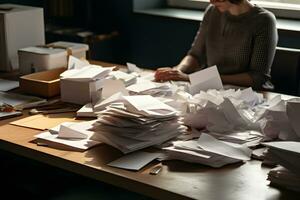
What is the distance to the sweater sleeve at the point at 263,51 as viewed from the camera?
8.11ft

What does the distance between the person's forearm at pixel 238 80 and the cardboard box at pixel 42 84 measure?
0.75m

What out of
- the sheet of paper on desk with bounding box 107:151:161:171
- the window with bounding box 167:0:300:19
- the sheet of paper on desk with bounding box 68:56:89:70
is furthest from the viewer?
the window with bounding box 167:0:300:19

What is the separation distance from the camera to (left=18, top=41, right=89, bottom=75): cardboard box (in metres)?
2.33

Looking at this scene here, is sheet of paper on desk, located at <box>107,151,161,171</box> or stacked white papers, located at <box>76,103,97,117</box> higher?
stacked white papers, located at <box>76,103,97,117</box>

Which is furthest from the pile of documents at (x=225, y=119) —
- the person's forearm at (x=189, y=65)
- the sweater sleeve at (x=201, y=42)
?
the sweater sleeve at (x=201, y=42)

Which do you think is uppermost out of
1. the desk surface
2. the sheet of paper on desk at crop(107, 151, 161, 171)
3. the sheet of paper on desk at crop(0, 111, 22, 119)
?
the sheet of paper on desk at crop(0, 111, 22, 119)

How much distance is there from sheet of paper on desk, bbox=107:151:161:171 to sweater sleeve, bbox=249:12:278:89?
1.06 metres

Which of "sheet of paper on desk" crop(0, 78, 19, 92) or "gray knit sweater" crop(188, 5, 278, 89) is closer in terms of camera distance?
"sheet of paper on desk" crop(0, 78, 19, 92)

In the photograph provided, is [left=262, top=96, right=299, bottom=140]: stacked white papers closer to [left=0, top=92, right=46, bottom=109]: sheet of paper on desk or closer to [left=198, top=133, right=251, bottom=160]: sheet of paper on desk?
[left=198, top=133, right=251, bottom=160]: sheet of paper on desk

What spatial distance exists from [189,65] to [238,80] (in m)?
0.45

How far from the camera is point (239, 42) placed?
8.55 ft

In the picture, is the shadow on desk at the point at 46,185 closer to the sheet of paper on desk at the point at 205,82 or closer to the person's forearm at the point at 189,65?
the sheet of paper on desk at the point at 205,82

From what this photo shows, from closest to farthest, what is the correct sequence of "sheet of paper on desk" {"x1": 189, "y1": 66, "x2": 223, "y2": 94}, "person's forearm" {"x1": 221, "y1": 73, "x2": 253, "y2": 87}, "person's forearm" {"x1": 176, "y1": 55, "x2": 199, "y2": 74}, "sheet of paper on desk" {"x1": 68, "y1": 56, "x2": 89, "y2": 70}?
"sheet of paper on desk" {"x1": 189, "y1": 66, "x2": 223, "y2": 94} < "sheet of paper on desk" {"x1": 68, "y1": 56, "x2": 89, "y2": 70} < "person's forearm" {"x1": 221, "y1": 73, "x2": 253, "y2": 87} < "person's forearm" {"x1": 176, "y1": 55, "x2": 199, "y2": 74}

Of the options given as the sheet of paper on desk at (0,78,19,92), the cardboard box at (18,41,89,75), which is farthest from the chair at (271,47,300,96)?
the sheet of paper on desk at (0,78,19,92)
